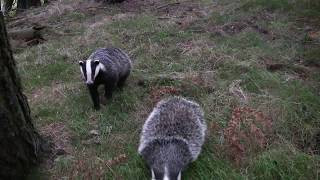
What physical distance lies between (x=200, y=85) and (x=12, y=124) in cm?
265

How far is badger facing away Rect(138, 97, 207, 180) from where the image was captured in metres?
4.02

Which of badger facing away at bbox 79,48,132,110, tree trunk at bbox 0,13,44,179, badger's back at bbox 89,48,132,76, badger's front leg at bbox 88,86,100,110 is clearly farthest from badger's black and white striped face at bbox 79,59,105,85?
tree trunk at bbox 0,13,44,179

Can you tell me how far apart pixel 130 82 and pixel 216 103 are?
1440 millimetres

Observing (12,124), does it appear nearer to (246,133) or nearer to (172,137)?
(172,137)

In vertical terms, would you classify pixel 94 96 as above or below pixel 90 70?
below

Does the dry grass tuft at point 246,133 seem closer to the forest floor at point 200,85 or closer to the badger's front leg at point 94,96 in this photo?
the forest floor at point 200,85

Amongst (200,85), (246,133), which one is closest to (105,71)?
(200,85)

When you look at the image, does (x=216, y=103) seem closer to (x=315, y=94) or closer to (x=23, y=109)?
(x=315, y=94)

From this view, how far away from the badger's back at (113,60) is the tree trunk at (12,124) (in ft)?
6.74

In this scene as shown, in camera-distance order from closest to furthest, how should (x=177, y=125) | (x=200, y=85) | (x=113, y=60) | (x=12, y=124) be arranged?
(x=12, y=124) → (x=177, y=125) → (x=200, y=85) → (x=113, y=60)

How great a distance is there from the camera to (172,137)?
4359 mm

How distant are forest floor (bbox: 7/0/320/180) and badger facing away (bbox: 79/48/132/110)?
0.16 metres

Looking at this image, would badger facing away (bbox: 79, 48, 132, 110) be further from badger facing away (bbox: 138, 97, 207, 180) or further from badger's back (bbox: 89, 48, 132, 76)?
badger facing away (bbox: 138, 97, 207, 180)

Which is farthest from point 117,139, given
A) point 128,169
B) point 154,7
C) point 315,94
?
point 154,7
